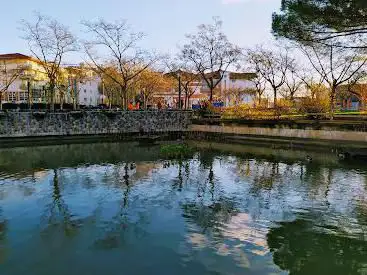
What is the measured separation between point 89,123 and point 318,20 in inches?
991

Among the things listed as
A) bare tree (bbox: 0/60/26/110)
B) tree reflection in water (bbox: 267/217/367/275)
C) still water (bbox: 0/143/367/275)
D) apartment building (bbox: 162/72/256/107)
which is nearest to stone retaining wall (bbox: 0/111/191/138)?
bare tree (bbox: 0/60/26/110)

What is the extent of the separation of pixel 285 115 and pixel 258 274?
2647 centimetres

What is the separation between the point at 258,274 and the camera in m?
7.59

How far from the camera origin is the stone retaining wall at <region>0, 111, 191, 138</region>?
109ft

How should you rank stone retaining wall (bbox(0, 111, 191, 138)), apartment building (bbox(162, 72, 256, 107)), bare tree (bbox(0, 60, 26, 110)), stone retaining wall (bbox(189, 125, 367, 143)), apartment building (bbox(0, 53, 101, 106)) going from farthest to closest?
apartment building (bbox(162, 72, 256, 107)) → apartment building (bbox(0, 53, 101, 106)) → bare tree (bbox(0, 60, 26, 110)) → stone retaining wall (bbox(0, 111, 191, 138)) → stone retaining wall (bbox(189, 125, 367, 143))

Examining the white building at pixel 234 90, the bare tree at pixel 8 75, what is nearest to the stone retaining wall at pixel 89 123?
the white building at pixel 234 90

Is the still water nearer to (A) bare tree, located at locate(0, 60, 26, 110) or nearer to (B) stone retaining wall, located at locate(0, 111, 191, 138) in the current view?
(B) stone retaining wall, located at locate(0, 111, 191, 138)

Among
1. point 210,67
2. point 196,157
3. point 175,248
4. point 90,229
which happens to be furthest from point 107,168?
point 210,67

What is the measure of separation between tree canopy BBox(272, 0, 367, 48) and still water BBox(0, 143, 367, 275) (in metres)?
6.88

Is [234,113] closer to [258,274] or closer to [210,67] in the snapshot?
[210,67]

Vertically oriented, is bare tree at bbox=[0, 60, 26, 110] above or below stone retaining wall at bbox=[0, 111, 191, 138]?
above

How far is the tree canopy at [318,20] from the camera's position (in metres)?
16.7

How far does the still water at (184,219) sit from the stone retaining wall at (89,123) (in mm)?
14364

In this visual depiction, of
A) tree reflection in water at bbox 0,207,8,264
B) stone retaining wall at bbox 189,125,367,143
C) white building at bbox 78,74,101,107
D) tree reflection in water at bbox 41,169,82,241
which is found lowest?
tree reflection in water at bbox 0,207,8,264
